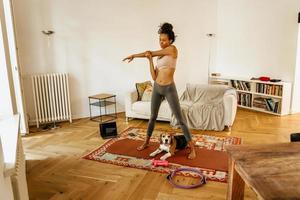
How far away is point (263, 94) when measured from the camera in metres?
4.96

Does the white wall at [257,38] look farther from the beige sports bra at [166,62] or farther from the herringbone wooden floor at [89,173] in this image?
the beige sports bra at [166,62]

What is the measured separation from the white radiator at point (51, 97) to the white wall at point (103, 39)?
0.66 ft

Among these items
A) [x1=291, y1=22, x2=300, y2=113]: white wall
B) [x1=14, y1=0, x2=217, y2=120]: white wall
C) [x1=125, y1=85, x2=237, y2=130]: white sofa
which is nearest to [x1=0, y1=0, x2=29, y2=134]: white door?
[x1=14, y1=0, x2=217, y2=120]: white wall

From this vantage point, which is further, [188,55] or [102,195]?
[188,55]

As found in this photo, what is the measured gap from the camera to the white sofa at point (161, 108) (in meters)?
3.84

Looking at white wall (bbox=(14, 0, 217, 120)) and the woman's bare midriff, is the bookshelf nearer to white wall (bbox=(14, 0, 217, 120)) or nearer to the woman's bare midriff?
white wall (bbox=(14, 0, 217, 120))

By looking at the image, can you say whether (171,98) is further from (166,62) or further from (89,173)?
(89,173)

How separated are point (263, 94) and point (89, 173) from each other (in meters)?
3.73

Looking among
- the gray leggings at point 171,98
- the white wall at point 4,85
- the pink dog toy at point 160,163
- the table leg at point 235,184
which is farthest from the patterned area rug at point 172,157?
the white wall at point 4,85

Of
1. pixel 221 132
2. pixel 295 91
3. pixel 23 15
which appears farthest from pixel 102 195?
pixel 295 91

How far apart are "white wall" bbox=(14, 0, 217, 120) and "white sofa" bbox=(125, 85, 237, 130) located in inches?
26.7

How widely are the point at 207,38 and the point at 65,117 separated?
11.1 ft

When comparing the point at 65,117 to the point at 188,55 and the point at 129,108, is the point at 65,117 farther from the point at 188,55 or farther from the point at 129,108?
the point at 188,55

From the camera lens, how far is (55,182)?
2523mm
